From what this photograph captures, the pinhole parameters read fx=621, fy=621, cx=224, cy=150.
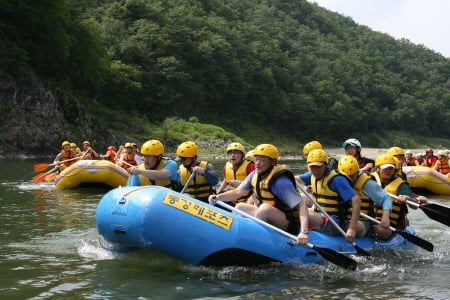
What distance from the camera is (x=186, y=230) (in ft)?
21.4

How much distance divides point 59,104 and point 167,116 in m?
20.0

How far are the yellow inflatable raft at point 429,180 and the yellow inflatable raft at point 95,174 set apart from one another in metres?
7.61

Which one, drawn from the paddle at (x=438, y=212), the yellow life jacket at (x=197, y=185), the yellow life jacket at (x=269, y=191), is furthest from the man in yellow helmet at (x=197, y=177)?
the paddle at (x=438, y=212)

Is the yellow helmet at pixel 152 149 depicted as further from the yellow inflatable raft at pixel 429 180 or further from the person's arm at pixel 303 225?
the yellow inflatable raft at pixel 429 180

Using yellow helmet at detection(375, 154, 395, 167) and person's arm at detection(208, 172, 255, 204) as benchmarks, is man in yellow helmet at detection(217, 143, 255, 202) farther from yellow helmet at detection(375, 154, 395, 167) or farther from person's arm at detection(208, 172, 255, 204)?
yellow helmet at detection(375, 154, 395, 167)

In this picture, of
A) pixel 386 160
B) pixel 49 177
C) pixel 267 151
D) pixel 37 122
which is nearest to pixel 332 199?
pixel 267 151

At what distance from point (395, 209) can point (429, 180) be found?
339 inches

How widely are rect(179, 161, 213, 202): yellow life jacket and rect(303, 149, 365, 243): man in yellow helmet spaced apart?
179 centimetres

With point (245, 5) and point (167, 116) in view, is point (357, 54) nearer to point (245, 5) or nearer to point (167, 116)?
point (245, 5)

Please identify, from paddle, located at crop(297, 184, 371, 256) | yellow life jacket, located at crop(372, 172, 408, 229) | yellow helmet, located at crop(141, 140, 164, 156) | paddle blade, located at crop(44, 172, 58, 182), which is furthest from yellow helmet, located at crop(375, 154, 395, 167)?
paddle blade, located at crop(44, 172, 58, 182)

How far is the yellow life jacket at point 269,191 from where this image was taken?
6.79 m

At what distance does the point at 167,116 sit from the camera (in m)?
54.7

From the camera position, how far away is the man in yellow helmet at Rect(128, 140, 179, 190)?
7.89 meters

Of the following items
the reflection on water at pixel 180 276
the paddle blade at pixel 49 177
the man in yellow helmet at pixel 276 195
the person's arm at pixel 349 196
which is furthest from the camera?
the paddle blade at pixel 49 177
